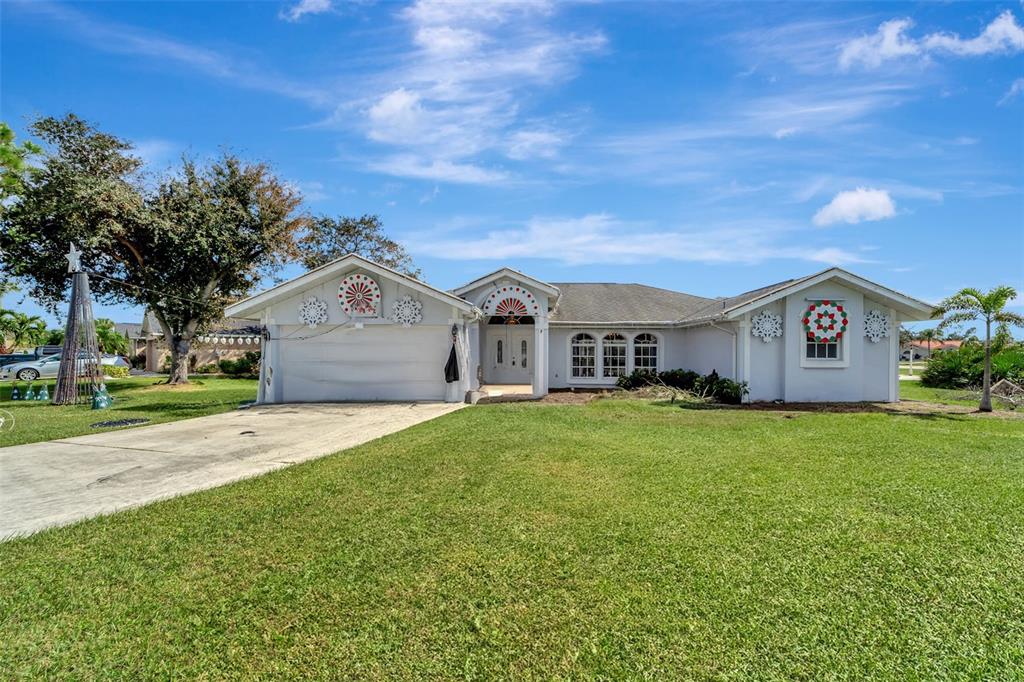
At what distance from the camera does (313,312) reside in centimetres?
1580

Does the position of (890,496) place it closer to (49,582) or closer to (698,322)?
(49,582)

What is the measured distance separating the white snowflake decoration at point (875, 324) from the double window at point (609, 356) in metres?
6.77

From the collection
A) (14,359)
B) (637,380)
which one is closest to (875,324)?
(637,380)

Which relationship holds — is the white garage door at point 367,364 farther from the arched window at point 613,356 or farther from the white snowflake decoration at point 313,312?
the arched window at point 613,356

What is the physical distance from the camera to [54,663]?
3.03 metres

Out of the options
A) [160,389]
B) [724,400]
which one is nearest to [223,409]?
[160,389]

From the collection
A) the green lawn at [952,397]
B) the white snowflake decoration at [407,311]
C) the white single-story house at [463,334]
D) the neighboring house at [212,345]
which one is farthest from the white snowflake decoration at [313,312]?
the neighboring house at [212,345]

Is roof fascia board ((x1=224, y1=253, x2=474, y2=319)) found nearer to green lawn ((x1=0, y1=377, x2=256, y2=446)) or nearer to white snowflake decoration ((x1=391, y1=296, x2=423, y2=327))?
white snowflake decoration ((x1=391, y1=296, x2=423, y2=327))

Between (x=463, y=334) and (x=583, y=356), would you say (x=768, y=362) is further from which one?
(x=463, y=334)

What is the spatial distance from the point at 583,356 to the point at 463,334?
6.09 meters

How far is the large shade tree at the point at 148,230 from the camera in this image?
2003 cm

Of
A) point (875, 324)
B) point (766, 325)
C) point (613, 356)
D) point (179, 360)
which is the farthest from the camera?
point (179, 360)

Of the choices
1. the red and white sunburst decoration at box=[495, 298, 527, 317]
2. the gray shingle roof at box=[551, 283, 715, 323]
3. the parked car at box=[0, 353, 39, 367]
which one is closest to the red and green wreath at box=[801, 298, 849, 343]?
the gray shingle roof at box=[551, 283, 715, 323]

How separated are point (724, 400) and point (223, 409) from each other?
1451 cm
